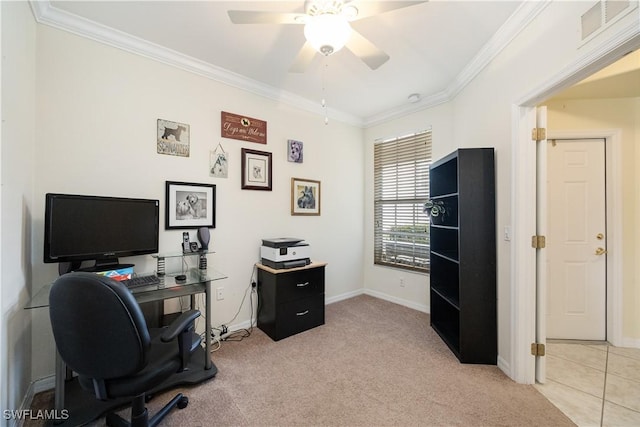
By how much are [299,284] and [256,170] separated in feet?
4.39

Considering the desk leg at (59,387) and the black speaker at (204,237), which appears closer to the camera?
the desk leg at (59,387)

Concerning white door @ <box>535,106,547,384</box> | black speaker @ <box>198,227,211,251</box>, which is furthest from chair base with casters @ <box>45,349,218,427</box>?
white door @ <box>535,106,547,384</box>

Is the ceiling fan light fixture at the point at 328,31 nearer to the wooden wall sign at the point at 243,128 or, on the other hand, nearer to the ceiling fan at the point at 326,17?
the ceiling fan at the point at 326,17

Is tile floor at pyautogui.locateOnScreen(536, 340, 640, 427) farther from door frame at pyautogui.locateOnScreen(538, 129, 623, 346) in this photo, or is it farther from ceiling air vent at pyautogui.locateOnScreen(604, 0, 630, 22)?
ceiling air vent at pyautogui.locateOnScreen(604, 0, 630, 22)

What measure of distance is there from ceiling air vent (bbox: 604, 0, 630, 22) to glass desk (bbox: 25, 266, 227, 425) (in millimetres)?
2810

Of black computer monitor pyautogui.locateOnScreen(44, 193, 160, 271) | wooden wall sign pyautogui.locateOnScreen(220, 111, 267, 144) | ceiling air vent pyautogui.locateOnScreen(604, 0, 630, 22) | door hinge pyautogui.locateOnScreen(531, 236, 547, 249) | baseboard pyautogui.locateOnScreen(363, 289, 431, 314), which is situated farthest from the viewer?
baseboard pyautogui.locateOnScreen(363, 289, 431, 314)

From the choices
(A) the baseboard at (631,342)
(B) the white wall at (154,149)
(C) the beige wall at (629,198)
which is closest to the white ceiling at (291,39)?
(B) the white wall at (154,149)

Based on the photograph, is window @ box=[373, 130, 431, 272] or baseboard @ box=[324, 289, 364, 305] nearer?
window @ box=[373, 130, 431, 272]

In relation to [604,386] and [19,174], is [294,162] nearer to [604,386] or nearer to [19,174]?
[19,174]

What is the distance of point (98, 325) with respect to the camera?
3.66 ft

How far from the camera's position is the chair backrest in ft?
3.60

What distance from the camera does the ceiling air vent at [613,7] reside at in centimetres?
120

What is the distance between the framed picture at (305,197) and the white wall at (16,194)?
7.19ft

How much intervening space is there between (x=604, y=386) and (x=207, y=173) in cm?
367
